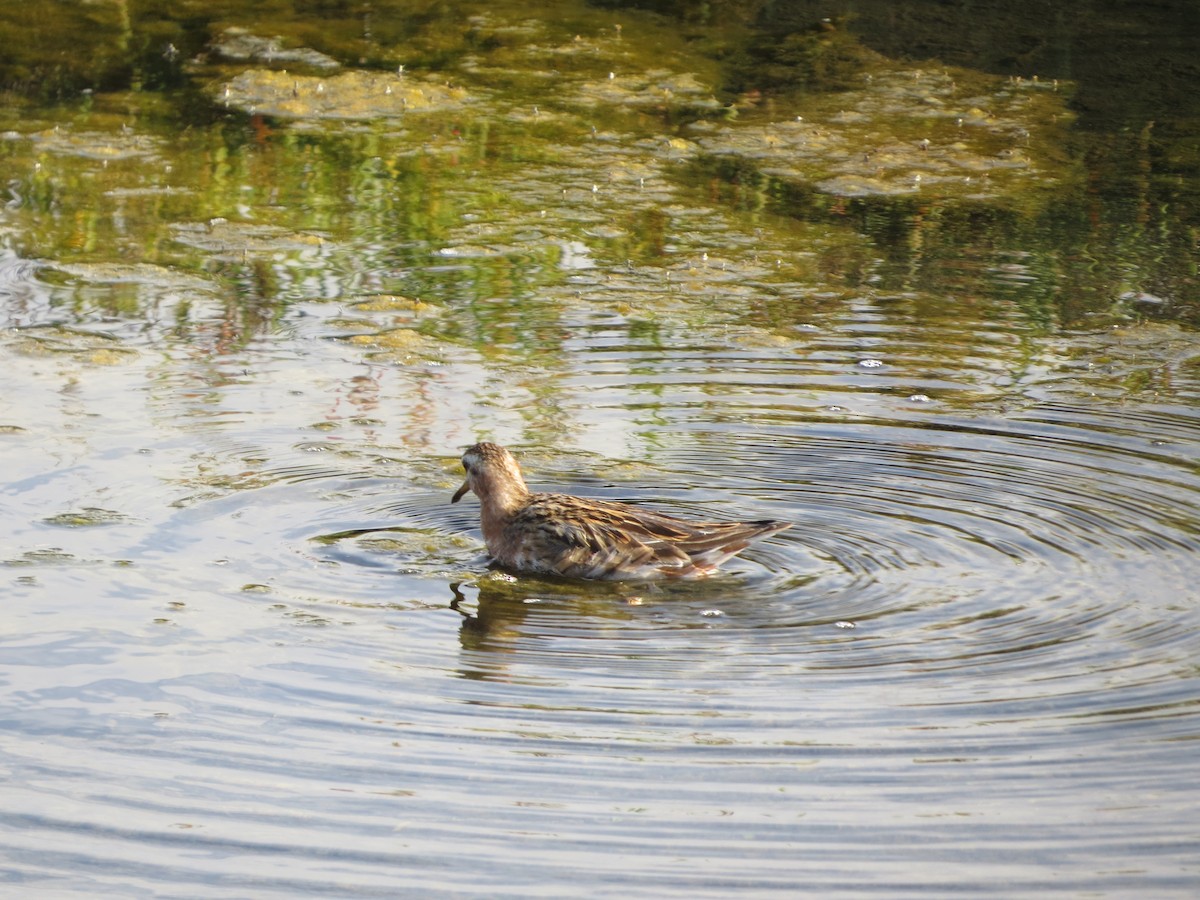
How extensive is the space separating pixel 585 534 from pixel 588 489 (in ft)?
2.84

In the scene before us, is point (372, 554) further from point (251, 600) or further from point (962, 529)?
point (962, 529)

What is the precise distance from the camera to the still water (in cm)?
532

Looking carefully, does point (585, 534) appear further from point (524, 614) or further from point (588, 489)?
point (588, 489)

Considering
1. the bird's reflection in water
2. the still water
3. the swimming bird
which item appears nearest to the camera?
the still water

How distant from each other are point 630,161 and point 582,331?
3803 millimetres

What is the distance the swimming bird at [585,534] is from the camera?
7641 mm

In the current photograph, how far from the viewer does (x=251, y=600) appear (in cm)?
708

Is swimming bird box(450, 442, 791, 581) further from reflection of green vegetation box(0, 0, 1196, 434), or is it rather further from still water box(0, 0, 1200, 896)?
reflection of green vegetation box(0, 0, 1196, 434)

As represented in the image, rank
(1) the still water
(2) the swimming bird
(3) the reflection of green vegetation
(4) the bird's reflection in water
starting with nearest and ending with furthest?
(1) the still water → (4) the bird's reflection in water → (2) the swimming bird → (3) the reflection of green vegetation

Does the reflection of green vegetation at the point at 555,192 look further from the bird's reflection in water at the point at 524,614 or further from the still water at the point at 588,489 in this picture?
the bird's reflection in water at the point at 524,614

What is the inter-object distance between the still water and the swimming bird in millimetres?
126

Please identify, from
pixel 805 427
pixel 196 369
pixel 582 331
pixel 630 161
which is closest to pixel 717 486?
pixel 805 427

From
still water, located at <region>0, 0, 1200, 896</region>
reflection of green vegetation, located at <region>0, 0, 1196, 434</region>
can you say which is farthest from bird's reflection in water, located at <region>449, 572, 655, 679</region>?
reflection of green vegetation, located at <region>0, 0, 1196, 434</region>

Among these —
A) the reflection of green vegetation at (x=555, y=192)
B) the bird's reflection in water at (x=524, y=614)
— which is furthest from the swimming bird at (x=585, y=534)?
the reflection of green vegetation at (x=555, y=192)
